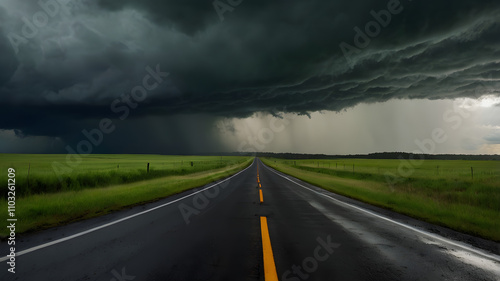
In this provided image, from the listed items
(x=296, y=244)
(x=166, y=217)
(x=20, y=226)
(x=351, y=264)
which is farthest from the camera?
(x=166, y=217)

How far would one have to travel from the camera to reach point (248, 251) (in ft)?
15.5

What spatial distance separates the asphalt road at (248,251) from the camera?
3.79m

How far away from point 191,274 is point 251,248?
1521mm

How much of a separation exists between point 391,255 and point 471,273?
3.73 feet

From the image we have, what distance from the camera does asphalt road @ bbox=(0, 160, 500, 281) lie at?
3.79m

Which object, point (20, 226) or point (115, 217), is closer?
point (20, 226)

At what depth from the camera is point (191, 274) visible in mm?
3689

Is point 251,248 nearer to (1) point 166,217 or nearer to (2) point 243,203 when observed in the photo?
(1) point 166,217

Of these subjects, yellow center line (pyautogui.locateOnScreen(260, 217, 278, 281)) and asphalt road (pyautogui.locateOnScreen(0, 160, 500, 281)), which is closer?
yellow center line (pyautogui.locateOnScreen(260, 217, 278, 281))

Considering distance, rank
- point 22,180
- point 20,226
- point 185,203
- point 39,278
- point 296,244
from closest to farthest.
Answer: point 39,278 < point 296,244 < point 20,226 < point 185,203 < point 22,180

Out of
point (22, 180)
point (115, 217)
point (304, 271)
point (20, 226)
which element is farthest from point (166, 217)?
point (22, 180)

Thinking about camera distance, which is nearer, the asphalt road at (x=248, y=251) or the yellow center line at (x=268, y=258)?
the yellow center line at (x=268, y=258)

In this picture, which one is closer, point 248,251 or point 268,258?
point 268,258

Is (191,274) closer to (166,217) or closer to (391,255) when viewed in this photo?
(391,255)
